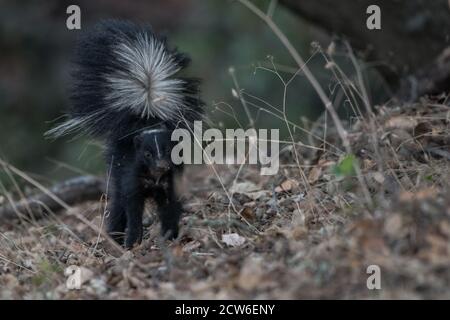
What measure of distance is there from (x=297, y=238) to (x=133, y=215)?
4.51 ft

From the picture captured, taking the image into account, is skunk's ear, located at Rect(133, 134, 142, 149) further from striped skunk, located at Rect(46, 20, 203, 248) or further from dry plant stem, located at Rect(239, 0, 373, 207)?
dry plant stem, located at Rect(239, 0, 373, 207)

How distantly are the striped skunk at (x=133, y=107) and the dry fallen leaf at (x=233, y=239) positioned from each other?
1.58 feet

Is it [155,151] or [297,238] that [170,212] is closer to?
[155,151]

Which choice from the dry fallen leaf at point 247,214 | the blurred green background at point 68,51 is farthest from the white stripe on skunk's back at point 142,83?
the blurred green background at point 68,51

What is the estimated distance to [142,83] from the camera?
5.99 m

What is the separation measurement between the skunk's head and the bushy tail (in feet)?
0.58

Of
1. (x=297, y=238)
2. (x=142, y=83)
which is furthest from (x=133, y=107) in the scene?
(x=297, y=238)

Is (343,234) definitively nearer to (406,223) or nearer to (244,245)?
(406,223)

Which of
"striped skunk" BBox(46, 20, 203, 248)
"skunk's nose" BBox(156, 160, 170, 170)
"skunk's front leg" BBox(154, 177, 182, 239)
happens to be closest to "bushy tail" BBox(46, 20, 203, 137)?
"striped skunk" BBox(46, 20, 203, 248)

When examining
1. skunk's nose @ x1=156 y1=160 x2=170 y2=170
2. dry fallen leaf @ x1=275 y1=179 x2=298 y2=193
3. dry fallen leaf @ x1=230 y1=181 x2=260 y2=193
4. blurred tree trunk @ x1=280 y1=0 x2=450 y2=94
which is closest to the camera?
skunk's nose @ x1=156 y1=160 x2=170 y2=170

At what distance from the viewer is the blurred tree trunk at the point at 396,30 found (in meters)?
7.49

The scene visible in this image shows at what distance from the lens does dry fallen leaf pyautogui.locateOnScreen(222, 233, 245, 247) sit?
17.8ft

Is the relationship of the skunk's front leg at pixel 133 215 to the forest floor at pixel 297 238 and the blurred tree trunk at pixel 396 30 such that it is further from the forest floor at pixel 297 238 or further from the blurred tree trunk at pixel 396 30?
the blurred tree trunk at pixel 396 30
